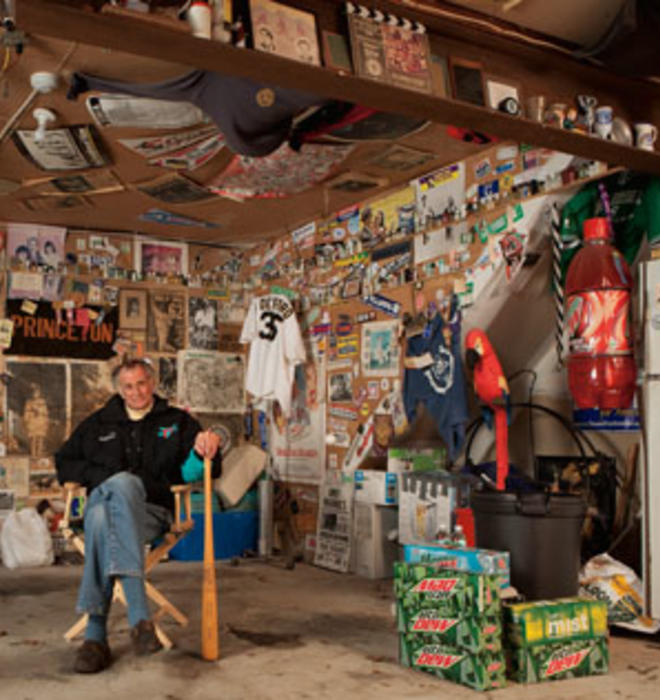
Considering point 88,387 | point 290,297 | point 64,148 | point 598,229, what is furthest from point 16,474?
point 598,229

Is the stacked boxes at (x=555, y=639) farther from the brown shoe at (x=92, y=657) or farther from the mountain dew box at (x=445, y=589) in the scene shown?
the brown shoe at (x=92, y=657)

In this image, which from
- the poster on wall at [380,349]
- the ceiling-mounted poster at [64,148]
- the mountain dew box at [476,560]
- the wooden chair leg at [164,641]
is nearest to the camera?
the mountain dew box at [476,560]

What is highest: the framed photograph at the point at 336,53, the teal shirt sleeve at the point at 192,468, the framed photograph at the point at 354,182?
the framed photograph at the point at 354,182

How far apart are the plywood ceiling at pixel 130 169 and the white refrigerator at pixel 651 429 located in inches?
54.6

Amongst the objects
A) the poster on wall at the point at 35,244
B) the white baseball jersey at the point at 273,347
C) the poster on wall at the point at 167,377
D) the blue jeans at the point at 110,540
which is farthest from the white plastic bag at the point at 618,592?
the poster on wall at the point at 35,244

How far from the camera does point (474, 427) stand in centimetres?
477

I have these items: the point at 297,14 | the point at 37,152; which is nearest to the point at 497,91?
the point at 297,14

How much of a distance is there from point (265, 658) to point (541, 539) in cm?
114

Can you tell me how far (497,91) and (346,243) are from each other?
2.66 meters

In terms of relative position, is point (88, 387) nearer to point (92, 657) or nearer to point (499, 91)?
point (92, 657)

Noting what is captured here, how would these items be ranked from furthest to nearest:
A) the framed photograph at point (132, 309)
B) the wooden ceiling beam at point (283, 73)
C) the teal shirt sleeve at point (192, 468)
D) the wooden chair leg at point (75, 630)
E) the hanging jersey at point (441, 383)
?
1. the framed photograph at point (132, 309)
2. the hanging jersey at point (441, 383)
3. the teal shirt sleeve at point (192, 468)
4. the wooden chair leg at point (75, 630)
5. the wooden ceiling beam at point (283, 73)

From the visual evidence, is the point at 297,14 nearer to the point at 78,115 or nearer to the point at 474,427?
the point at 78,115

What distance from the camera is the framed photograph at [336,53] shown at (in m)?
2.66

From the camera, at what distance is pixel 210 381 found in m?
6.64
